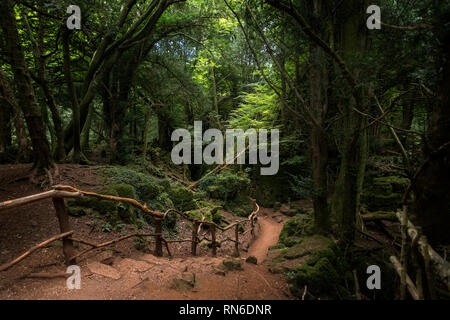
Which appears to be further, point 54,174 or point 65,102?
point 65,102

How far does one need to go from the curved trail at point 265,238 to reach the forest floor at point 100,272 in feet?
10.1

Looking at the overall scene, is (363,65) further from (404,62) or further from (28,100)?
(28,100)

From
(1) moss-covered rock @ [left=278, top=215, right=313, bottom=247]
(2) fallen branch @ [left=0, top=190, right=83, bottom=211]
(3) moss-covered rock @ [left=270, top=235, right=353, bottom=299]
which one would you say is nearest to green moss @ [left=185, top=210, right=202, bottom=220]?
(1) moss-covered rock @ [left=278, top=215, right=313, bottom=247]

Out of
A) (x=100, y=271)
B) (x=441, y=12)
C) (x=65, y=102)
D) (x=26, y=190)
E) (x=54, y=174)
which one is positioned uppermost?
(x=65, y=102)

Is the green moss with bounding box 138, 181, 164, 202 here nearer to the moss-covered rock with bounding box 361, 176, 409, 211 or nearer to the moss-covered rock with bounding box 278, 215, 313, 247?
the moss-covered rock with bounding box 278, 215, 313, 247

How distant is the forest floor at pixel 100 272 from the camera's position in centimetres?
242

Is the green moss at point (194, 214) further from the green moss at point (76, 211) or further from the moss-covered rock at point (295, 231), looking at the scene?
the green moss at point (76, 211)

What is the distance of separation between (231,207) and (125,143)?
21.8 feet

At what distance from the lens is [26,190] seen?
16.0ft

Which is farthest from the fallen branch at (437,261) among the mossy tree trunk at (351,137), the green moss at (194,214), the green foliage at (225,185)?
the green foliage at (225,185)

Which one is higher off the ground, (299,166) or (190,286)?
(299,166)
